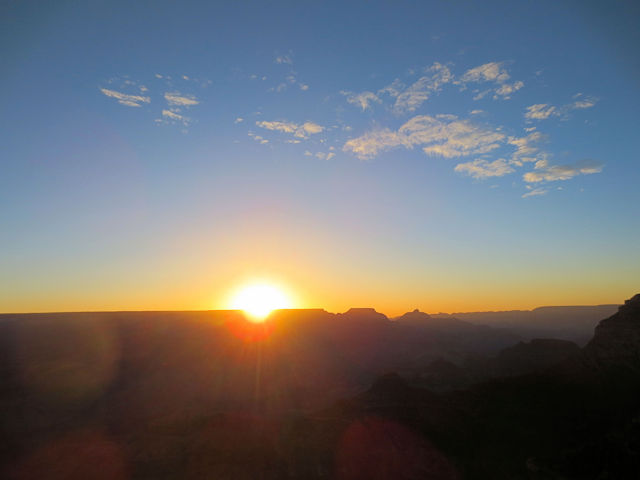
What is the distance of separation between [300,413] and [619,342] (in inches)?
917

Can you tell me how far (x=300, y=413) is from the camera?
1216 inches

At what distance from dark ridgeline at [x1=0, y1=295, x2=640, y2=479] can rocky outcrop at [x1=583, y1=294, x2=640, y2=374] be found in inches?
3.5

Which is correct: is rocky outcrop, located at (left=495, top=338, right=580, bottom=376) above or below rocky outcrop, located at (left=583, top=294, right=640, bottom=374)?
below

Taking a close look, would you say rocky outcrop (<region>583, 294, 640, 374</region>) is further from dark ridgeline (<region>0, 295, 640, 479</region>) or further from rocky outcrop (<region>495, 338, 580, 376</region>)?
rocky outcrop (<region>495, 338, 580, 376</region>)

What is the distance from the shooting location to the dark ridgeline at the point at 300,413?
19.8 metres

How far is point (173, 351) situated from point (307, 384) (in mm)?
24867

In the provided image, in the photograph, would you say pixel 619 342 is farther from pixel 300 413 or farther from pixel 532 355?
pixel 532 355

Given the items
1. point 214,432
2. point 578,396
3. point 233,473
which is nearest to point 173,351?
point 214,432

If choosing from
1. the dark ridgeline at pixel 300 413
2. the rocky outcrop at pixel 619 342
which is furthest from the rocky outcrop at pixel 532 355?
the rocky outcrop at pixel 619 342

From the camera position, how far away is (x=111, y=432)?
36906mm

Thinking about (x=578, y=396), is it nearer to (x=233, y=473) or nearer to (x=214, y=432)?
(x=233, y=473)

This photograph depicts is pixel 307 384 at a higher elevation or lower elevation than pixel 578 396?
lower

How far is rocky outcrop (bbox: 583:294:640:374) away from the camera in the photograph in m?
22.0

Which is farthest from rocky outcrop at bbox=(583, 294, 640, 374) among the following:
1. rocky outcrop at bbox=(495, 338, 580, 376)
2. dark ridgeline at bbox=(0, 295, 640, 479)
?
rocky outcrop at bbox=(495, 338, 580, 376)
